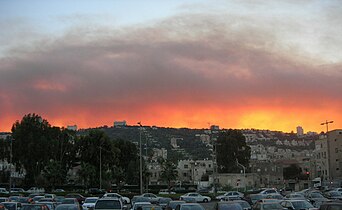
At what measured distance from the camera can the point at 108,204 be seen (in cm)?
2728

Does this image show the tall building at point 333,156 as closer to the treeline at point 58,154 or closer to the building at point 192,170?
the building at point 192,170

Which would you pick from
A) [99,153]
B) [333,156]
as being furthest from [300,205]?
[333,156]

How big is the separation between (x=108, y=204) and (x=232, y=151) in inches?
3819

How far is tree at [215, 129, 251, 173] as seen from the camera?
122062 mm

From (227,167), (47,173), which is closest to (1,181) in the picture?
(47,173)

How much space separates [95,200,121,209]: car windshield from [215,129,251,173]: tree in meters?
95.9

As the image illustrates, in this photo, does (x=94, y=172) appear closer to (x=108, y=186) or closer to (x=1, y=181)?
(x=108, y=186)

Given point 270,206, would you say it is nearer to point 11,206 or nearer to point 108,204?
point 108,204

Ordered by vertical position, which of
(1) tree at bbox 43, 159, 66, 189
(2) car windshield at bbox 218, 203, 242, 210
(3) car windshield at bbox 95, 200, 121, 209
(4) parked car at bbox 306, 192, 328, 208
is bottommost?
(4) parked car at bbox 306, 192, 328, 208

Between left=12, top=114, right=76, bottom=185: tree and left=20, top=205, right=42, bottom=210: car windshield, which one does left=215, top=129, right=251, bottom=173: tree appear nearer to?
left=12, top=114, right=76, bottom=185: tree

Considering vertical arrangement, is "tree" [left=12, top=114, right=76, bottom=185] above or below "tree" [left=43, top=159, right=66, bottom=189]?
above

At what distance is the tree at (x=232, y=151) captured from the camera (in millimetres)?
122062

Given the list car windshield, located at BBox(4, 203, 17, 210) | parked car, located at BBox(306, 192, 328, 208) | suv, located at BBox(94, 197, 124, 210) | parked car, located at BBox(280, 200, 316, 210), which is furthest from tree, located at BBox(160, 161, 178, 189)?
suv, located at BBox(94, 197, 124, 210)

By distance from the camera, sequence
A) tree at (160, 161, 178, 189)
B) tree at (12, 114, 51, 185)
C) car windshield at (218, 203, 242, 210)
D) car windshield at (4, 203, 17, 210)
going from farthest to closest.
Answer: tree at (160, 161, 178, 189), tree at (12, 114, 51, 185), car windshield at (4, 203, 17, 210), car windshield at (218, 203, 242, 210)
